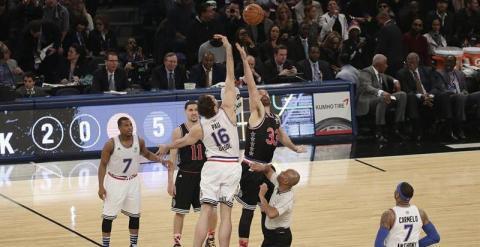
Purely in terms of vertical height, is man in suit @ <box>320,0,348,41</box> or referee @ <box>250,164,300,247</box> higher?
man in suit @ <box>320,0,348,41</box>

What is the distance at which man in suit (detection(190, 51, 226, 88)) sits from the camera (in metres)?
21.7

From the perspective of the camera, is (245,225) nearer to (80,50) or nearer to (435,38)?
(80,50)

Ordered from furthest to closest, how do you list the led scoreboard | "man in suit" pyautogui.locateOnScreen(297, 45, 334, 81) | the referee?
"man in suit" pyautogui.locateOnScreen(297, 45, 334, 81) → the led scoreboard → the referee

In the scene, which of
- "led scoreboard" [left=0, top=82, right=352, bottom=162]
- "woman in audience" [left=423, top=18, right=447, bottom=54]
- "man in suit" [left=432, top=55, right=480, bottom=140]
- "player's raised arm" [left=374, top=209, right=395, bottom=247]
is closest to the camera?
"player's raised arm" [left=374, top=209, right=395, bottom=247]

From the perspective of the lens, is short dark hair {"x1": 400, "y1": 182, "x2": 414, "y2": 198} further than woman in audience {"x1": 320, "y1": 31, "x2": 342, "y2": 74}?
No

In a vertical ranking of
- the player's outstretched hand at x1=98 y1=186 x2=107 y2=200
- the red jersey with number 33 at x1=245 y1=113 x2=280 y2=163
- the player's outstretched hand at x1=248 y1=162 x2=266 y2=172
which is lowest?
the player's outstretched hand at x1=98 y1=186 x2=107 y2=200

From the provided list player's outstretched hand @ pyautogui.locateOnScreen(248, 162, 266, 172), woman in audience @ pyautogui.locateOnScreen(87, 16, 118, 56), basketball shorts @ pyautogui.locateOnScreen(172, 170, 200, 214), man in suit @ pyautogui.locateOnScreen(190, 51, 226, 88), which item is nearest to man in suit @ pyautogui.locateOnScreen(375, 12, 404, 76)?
man in suit @ pyautogui.locateOnScreen(190, 51, 226, 88)

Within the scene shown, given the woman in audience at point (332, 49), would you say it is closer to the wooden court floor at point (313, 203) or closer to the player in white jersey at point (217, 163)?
the wooden court floor at point (313, 203)

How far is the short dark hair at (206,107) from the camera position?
13227 mm

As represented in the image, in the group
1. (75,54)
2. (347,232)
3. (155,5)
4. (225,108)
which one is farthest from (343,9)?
(225,108)

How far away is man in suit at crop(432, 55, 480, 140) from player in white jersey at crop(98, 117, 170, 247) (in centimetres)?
976

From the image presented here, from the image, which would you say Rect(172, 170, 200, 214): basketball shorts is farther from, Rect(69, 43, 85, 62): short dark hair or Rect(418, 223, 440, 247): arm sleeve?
Rect(69, 43, 85, 62): short dark hair

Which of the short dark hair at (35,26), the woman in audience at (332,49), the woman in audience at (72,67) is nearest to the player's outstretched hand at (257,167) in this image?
the woman in audience at (72,67)

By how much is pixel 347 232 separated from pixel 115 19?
40.7 feet
